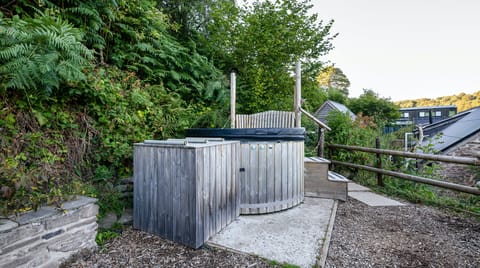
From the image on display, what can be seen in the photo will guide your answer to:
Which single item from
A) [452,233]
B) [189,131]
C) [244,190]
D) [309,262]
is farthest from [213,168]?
[452,233]

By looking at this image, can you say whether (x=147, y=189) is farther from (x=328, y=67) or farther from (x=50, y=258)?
(x=328, y=67)

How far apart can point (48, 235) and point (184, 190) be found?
3.26 ft

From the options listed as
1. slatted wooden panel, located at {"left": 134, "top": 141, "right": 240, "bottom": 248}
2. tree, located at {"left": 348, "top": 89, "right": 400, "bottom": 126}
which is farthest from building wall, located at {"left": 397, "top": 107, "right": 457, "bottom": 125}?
slatted wooden panel, located at {"left": 134, "top": 141, "right": 240, "bottom": 248}

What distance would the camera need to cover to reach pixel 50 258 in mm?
1597

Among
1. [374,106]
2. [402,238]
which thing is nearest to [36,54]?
[402,238]

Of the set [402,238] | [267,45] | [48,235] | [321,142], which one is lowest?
[402,238]

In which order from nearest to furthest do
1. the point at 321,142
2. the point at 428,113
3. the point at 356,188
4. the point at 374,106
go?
the point at 356,188
the point at 321,142
the point at 374,106
the point at 428,113

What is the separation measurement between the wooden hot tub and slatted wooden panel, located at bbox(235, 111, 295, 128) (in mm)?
966

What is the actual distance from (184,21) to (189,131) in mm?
3915

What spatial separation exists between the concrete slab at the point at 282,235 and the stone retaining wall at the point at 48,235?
1061 millimetres

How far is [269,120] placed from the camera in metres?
4.11

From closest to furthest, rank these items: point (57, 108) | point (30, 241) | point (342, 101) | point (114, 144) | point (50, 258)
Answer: point (30, 241) → point (50, 258) → point (57, 108) → point (114, 144) → point (342, 101)

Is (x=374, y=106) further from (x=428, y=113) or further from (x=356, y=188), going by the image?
(x=356, y=188)

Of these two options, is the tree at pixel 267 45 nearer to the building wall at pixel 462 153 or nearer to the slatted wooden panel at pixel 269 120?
the slatted wooden panel at pixel 269 120
